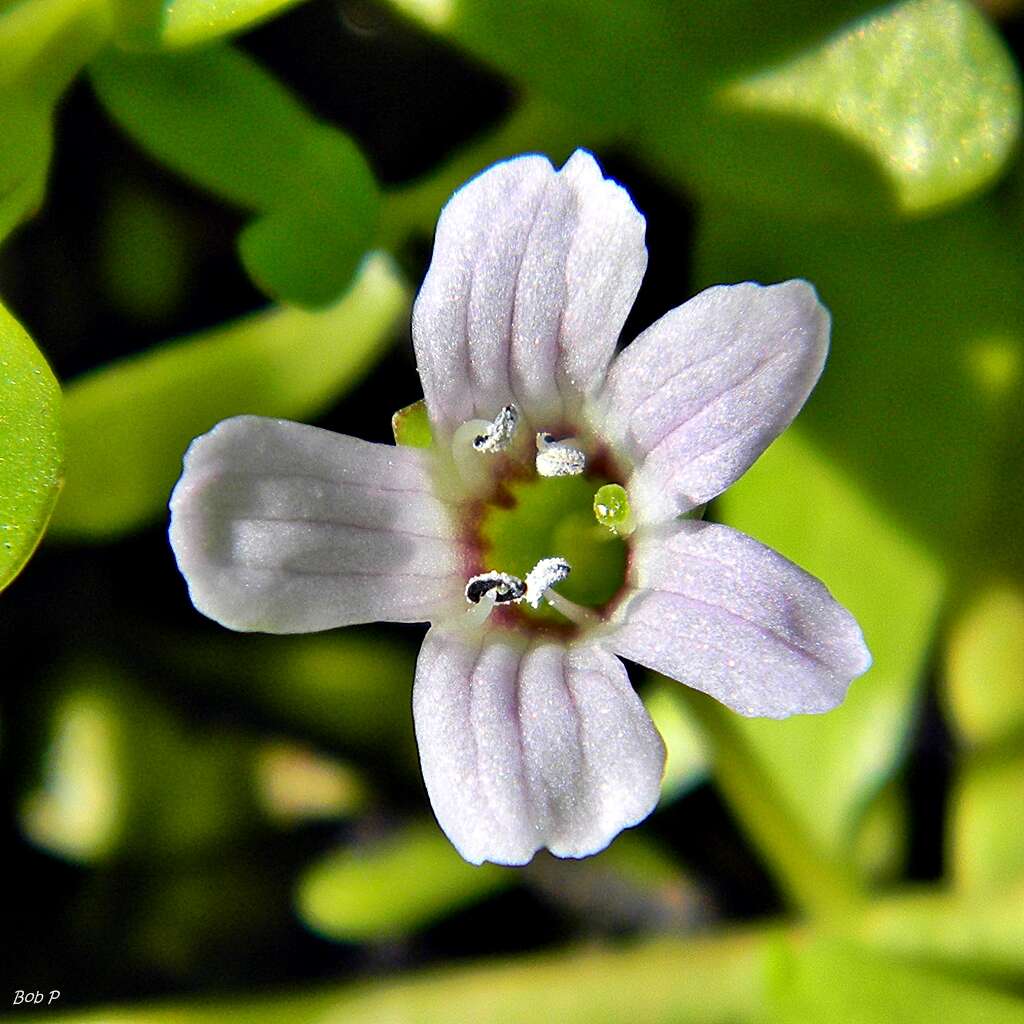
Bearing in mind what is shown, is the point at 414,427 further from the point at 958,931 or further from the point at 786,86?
the point at 958,931

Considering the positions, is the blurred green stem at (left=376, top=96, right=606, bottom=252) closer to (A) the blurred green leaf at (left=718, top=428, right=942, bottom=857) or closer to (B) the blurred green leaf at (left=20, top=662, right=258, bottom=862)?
(A) the blurred green leaf at (left=718, top=428, right=942, bottom=857)

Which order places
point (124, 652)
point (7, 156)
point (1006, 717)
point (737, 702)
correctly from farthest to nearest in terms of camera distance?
point (124, 652), point (1006, 717), point (7, 156), point (737, 702)

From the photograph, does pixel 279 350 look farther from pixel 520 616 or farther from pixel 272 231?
pixel 520 616

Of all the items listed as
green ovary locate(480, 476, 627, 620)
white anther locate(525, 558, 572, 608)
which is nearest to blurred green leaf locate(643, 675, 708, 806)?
green ovary locate(480, 476, 627, 620)

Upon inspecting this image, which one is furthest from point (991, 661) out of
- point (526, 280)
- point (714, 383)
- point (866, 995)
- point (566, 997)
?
point (526, 280)

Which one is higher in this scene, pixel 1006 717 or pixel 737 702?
pixel 737 702

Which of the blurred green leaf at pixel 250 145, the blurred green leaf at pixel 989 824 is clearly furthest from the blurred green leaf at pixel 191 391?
the blurred green leaf at pixel 989 824

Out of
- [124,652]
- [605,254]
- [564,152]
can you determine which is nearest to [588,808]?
[605,254]
